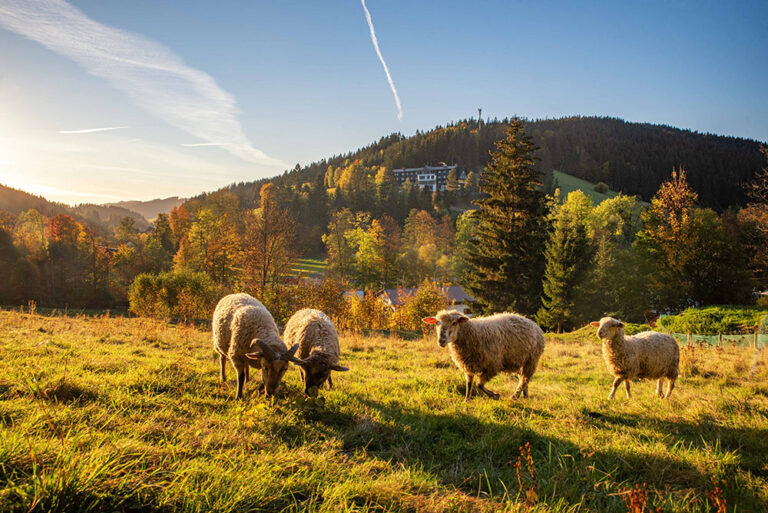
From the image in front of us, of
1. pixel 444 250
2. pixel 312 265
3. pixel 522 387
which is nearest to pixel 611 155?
pixel 444 250

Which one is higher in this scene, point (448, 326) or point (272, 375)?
point (448, 326)

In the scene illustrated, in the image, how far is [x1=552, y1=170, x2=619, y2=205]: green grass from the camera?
107 m

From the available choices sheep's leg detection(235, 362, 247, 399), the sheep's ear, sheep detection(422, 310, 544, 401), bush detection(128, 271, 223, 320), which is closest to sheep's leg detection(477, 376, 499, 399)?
sheep detection(422, 310, 544, 401)

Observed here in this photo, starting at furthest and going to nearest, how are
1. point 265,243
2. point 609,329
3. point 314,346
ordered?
point 265,243 → point 609,329 → point 314,346

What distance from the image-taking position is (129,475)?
241cm

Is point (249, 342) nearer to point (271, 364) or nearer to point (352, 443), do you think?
point (271, 364)

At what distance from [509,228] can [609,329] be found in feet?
67.9

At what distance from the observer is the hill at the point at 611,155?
120625 millimetres

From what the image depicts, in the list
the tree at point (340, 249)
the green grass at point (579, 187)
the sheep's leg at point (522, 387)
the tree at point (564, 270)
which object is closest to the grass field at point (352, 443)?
the sheep's leg at point (522, 387)

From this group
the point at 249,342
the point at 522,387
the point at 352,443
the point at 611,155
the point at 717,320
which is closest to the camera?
the point at 352,443

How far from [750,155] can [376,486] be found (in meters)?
201

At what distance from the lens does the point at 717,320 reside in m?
21.1

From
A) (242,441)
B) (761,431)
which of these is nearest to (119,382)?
(242,441)

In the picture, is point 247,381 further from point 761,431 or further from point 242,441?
point 761,431
